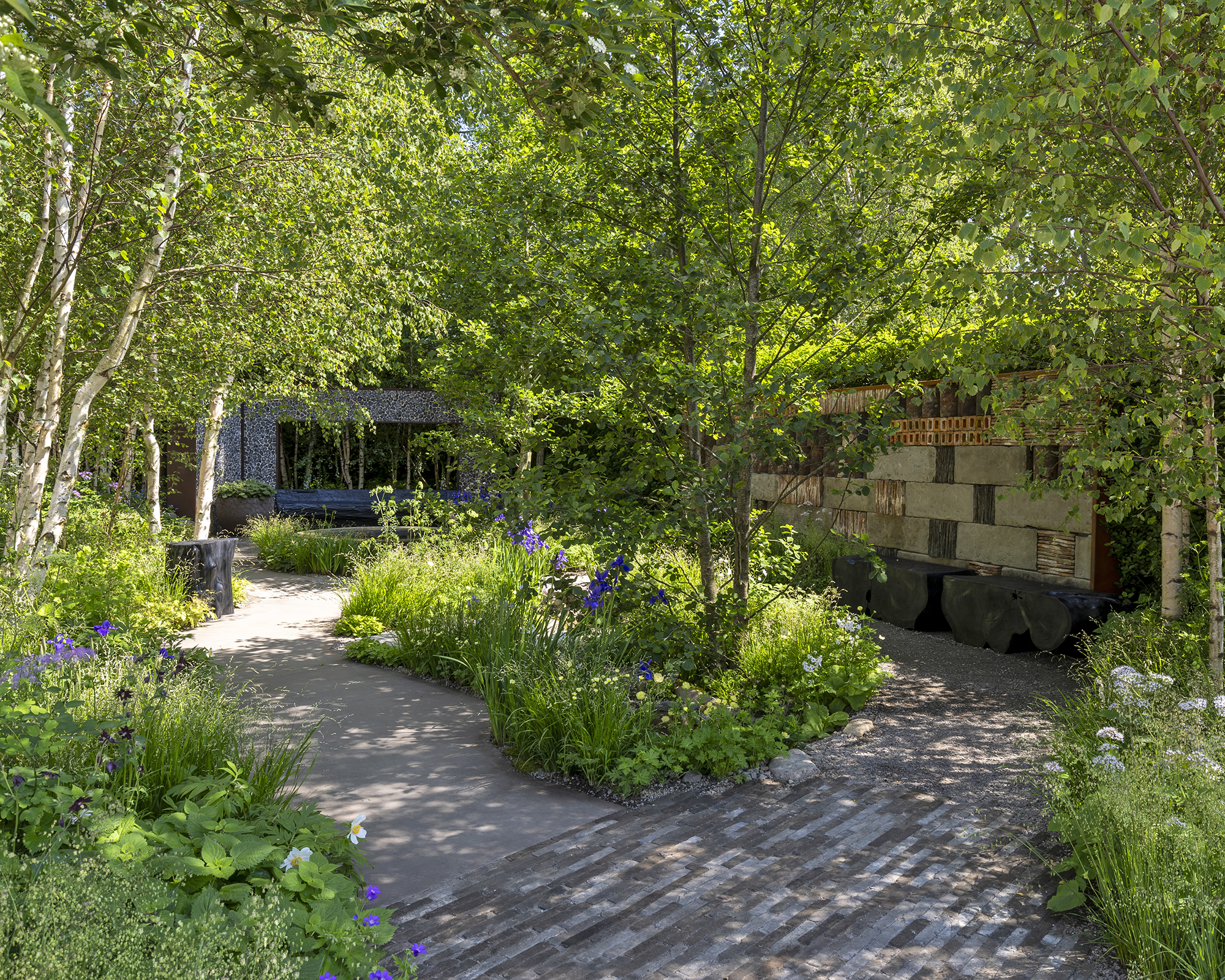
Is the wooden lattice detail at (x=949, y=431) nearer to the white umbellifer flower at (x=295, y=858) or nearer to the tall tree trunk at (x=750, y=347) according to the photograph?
the tall tree trunk at (x=750, y=347)

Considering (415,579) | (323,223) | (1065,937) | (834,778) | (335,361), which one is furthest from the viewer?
(335,361)

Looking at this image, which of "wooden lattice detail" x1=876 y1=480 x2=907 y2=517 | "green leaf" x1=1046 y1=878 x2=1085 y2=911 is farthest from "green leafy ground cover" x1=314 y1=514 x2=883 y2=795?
"wooden lattice detail" x1=876 y1=480 x2=907 y2=517

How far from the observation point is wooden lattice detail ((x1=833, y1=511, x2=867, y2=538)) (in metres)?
9.15

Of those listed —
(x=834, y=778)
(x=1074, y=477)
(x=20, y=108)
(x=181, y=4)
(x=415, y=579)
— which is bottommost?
(x=834, y=778)

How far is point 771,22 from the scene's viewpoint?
4.81m

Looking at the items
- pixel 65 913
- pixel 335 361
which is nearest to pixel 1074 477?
pixel 65 913

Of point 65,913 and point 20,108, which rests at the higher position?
point 20,108

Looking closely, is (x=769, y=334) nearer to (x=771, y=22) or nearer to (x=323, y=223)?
(x=771, y=22)

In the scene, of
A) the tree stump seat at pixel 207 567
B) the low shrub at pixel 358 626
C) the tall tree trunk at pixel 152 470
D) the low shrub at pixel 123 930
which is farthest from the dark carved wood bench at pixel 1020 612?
the tall tree trunk at pixel 152 470

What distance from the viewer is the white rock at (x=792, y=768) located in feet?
13.2

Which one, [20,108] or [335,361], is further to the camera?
[335,361]

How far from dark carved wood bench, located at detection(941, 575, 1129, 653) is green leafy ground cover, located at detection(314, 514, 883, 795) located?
4.97 feet

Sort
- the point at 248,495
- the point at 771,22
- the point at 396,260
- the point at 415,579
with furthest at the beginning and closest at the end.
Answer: the point at 248,495, the point at 396,260, the point at 415,579, the point at 771,22

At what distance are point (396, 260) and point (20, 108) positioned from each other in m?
6.45
